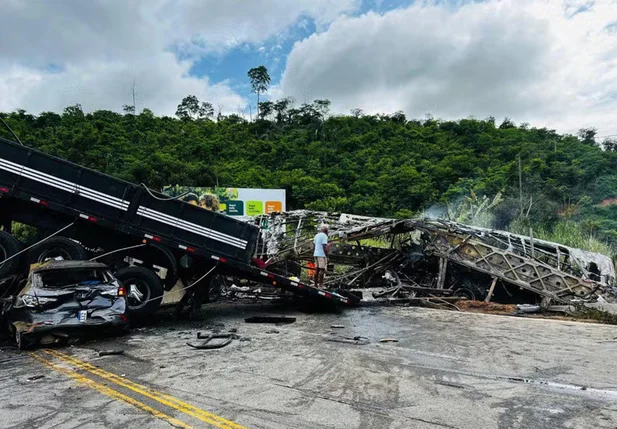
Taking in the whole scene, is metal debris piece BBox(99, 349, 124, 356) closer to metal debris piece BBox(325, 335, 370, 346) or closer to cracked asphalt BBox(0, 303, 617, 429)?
cracked asphalt BBox(0, 303, 617, 429)

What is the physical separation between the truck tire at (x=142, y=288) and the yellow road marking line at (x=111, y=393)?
293 cm

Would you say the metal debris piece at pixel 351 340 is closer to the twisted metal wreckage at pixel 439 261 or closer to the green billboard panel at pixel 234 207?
the twisted metal wreckage at pixel 439 261

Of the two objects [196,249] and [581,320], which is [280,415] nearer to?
[196,249]

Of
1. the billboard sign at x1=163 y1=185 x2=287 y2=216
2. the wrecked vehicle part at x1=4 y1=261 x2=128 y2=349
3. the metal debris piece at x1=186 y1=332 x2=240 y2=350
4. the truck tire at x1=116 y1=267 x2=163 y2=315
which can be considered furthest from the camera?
the billboard sign at x1=163 y1=185 x2=287 y2=216

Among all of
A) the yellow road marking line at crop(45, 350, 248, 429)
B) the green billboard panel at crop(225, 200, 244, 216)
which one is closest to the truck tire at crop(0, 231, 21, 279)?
the yellow road marking line at crop(45, 350, 248, 429)

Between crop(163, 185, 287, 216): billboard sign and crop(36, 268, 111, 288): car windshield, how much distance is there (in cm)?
2306

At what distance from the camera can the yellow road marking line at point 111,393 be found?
422cm

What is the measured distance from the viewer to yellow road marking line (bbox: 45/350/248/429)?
4.16 metres

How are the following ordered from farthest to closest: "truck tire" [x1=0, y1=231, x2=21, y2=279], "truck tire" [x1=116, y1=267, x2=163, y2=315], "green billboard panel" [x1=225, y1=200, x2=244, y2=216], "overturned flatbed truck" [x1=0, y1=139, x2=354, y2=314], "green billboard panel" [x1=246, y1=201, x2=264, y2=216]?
"green billboard panel" [x1=246, y1=201, x2=264, y2=216], "green billboard panel" [x1=225, y1=200, x2=244, y2=216], "truck tire" [x1=116, y1=267, x2=163, y2=315], "overturned flatbed truck" [x1=0, y1=139, x2=354, y2=314], "truck tire" [x1=0, y1=231, x2=21, y2=279]

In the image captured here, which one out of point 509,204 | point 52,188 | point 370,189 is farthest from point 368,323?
point 370,189

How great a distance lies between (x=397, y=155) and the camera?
2072 inches

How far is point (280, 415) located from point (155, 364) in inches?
111

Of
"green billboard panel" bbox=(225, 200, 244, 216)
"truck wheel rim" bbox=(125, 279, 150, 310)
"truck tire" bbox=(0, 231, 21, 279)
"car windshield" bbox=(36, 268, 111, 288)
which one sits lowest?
"truck wheel rim" bbox=(125, 279, 150, 310)

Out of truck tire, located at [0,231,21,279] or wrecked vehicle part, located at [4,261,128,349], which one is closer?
wrecked vehicle part, located at [4,261,128,349]
